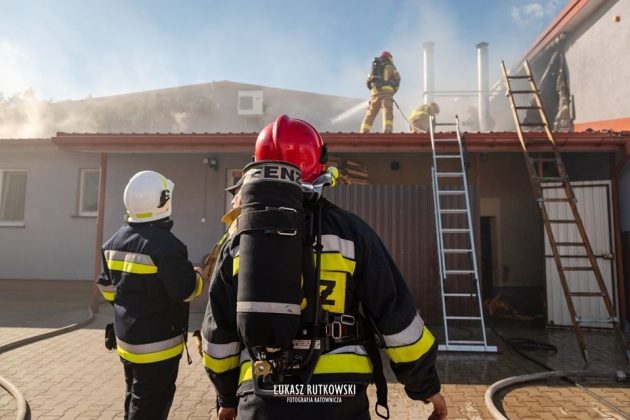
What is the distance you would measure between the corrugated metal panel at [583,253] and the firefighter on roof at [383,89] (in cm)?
347

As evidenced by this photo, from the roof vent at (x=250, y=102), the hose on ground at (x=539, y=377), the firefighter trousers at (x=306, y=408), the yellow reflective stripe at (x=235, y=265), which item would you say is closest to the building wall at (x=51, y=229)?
the hose on ground at (x=539, y=377)

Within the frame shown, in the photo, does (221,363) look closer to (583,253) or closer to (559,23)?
(583,253)

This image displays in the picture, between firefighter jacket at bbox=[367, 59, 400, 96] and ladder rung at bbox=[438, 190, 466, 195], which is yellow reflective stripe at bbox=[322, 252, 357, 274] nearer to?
ladder rung at bbox=[438, 190, 466, 195]

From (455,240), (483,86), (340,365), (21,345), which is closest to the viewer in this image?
(340,365)

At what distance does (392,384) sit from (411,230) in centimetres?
280

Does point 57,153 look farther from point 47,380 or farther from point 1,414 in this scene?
point 1,414

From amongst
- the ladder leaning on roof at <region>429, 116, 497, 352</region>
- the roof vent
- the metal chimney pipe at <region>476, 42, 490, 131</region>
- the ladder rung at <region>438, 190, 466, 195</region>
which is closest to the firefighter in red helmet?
the ladder leaning on roof at <region>429, 116, 497, 352</region>

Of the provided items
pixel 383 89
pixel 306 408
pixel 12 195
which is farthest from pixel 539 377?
pixel 12 195

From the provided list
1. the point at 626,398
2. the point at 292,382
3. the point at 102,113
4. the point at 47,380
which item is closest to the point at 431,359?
the point at 292,382

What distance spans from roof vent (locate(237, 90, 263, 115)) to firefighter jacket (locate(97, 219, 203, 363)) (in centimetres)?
1614

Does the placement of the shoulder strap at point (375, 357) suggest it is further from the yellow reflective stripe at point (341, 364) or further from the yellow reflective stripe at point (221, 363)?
the yellow reflective stripe at point (221, 363)

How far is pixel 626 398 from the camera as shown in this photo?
3.68 m

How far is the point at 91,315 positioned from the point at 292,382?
651 cm

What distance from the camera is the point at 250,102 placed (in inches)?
709
